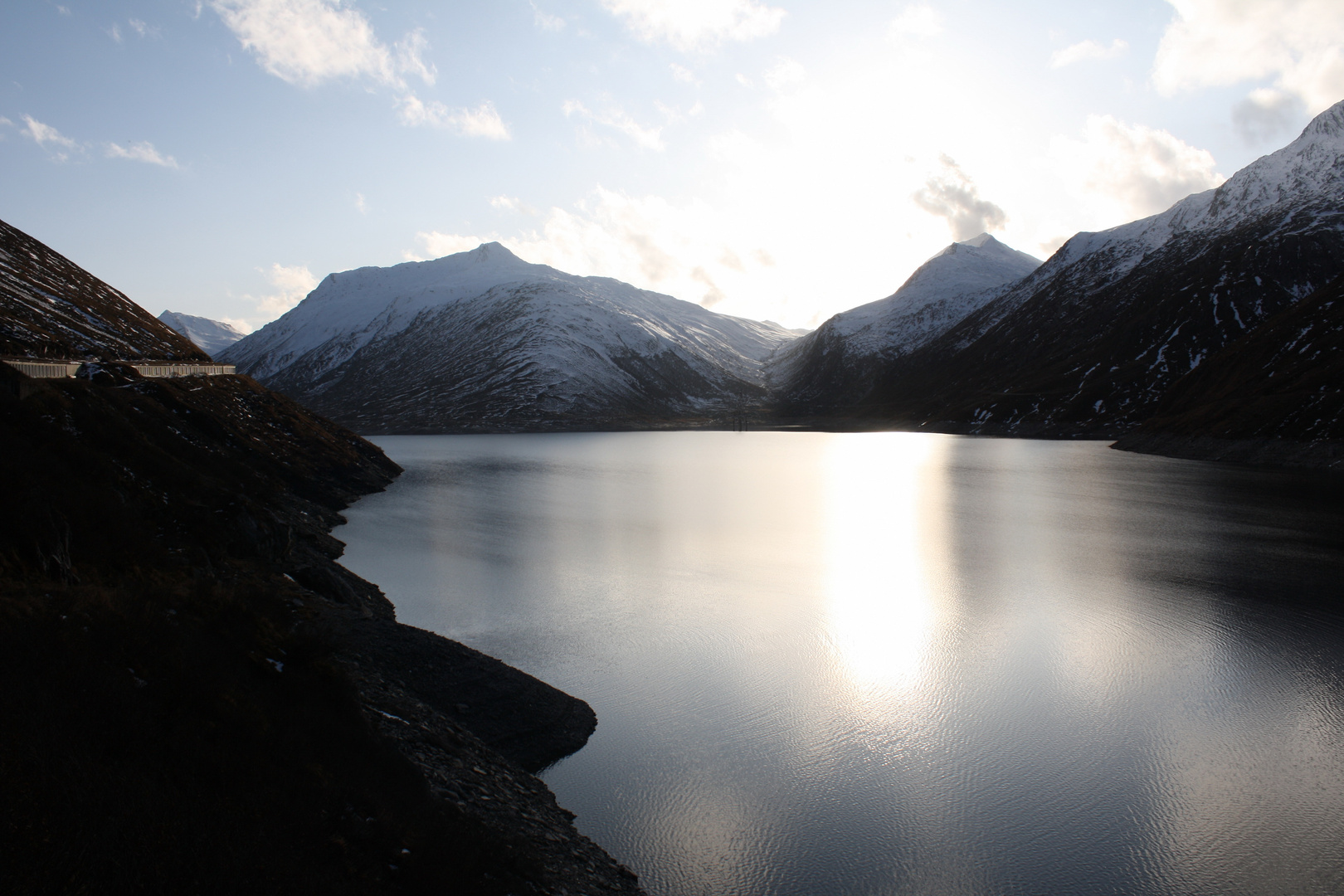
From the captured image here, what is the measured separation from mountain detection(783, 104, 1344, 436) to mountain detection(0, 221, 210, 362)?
135727 millimetres

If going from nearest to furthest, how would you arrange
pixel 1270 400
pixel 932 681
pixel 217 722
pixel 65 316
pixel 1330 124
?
pixel 217 722 < pixel 932 681 < pixel 65 316 < pixel 1270 400 < pixel 1330 124

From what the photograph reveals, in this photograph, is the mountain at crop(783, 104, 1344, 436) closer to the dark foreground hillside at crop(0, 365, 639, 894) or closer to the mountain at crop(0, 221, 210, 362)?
the dark foreground hillside at crop(0, 365, 639, 894)

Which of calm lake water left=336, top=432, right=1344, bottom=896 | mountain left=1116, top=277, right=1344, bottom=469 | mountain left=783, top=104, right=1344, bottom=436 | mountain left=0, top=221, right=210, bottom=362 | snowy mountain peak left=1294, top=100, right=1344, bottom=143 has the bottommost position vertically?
calm lake water left=336, top=432, right=1344, bottom=896

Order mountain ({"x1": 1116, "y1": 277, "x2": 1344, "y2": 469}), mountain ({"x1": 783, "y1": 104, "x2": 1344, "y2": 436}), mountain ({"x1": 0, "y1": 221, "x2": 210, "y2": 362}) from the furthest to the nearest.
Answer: mountain ({"x1": 783, "y1": 104, "x2": 1344, "y2": 436}) < mountain ({"x1": 1116, "y1": 277, "x2": 1344, "y2": 469}) < mountain ({"x1": 0, "y1": 221, "x2": 210, "y2": 362})

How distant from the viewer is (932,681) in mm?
21516

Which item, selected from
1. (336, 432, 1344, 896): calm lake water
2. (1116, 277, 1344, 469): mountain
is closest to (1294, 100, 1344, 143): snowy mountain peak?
(1116, 277, 1344, 469): mountain

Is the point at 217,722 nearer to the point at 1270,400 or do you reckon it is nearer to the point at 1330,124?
the point at 1270,400

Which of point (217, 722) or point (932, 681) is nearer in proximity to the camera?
point (217, 722)

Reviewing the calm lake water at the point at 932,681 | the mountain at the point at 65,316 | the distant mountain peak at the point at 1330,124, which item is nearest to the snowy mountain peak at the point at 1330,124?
the distant mountain peak at the point at 1330,124

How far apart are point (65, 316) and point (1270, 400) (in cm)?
11782

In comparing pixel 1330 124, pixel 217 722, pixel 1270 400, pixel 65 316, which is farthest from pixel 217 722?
pixel 1330 124

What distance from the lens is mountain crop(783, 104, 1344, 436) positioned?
448 feet

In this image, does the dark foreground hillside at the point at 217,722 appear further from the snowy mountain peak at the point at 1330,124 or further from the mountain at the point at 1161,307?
the snowy mountain peak at the point at 1330,124

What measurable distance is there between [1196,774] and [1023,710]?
4.04 metres
